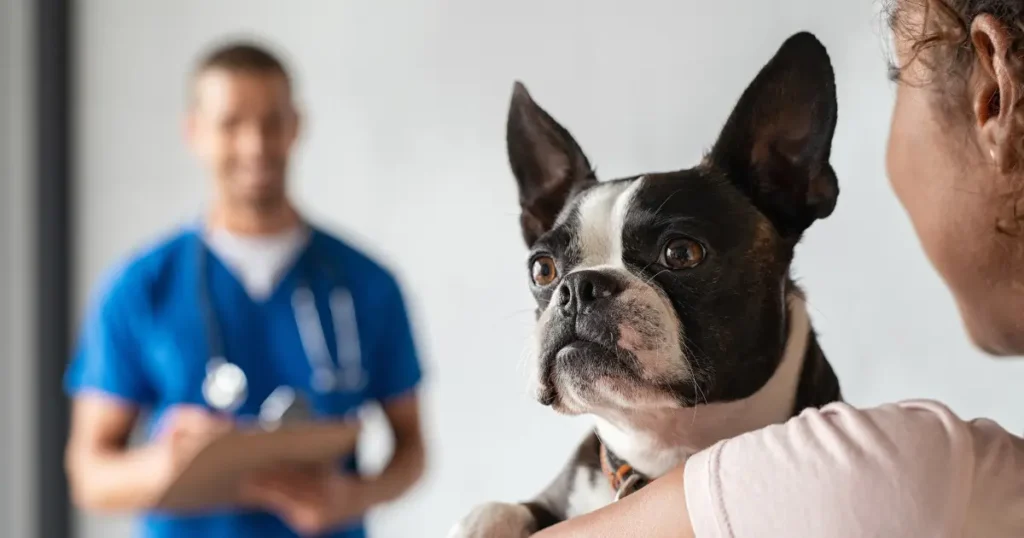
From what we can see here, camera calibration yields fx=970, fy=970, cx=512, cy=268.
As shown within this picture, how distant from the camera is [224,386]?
1.45 m

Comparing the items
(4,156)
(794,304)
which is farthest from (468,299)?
(4,156)

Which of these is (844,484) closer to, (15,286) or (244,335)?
(244,335)

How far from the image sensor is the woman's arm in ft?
1.44

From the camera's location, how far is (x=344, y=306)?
151 centimetres

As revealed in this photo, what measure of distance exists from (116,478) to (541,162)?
1.15 metres

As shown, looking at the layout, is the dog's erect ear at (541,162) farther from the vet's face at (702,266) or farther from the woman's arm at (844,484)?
A: the woman's arm at (844,484)

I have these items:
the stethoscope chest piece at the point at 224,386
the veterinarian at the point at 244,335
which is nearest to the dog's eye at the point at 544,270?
the veterinarian at the point at 244,335

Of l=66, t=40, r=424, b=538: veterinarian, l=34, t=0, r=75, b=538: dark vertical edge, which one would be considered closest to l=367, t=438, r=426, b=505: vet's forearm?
l=66, t=40, r=424, b=538: veterinarian

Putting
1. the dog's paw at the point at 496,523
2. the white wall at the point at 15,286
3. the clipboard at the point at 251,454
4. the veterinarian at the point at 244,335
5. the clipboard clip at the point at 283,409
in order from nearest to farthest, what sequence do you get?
the dog's paw at the point at 496,523, the clipboard at the point at 251,454, the clipboard clip at the point at 283,409, the veterinarian at the point at 244,335, the white wall at the point at 15,286

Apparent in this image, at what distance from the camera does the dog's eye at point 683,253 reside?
484 mm

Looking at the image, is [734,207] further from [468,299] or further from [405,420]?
[405,420]

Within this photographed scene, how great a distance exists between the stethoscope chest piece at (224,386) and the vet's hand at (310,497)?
129 mm

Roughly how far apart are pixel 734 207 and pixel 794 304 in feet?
0.24

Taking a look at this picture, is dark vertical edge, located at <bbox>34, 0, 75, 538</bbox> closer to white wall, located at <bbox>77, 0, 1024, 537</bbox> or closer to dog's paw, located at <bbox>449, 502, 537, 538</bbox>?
white wall, located at <bbox>77, 0, 1024, 537</bbox>
